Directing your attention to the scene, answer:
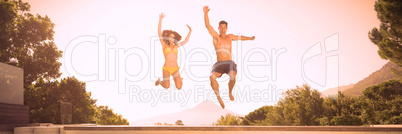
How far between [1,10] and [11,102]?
17.5m

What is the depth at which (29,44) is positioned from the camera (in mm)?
38438

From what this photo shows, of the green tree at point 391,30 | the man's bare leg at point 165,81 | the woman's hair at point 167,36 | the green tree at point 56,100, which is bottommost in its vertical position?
the green tree at point 56,100

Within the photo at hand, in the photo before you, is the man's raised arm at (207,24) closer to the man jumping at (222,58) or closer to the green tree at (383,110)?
the man jumping at (222,58)

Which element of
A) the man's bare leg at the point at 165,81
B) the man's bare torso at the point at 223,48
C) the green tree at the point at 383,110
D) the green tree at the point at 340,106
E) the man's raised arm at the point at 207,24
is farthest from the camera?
the green tree at the point at 340,106

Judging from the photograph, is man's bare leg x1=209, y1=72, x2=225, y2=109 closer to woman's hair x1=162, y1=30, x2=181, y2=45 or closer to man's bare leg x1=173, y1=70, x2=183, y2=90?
man's bare leg x1=173, y1=70, x2=183, y2=90

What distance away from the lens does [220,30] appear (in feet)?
52.5

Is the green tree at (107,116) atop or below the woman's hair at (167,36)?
below

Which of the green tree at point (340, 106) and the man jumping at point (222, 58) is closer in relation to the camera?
the man jumping at point (222, 58)

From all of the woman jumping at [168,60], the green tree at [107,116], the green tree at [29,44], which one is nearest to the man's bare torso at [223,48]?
the woman jumping at [168,60]

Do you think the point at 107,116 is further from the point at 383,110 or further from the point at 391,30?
the point at 391,30

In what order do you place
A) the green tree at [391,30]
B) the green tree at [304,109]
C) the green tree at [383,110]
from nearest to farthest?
1. the green tree at [391,30]
2. the green tree at [383,110]
3. the green tree at [304,109]

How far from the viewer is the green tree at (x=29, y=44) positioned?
3591 centimetres

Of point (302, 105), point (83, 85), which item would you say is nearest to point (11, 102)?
point (83, 85)

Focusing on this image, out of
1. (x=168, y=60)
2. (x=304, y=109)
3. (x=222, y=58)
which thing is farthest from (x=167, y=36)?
(x=304, y=109)
